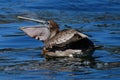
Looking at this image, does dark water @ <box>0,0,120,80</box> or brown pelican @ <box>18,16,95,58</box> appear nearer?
dark water @ <box>0,0,120,80</box>

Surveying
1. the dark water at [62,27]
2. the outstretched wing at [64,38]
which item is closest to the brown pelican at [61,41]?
the outstretched wing at [64,38]

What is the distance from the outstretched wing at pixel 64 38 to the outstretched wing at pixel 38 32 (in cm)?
29

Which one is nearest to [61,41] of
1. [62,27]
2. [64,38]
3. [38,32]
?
[64,38]

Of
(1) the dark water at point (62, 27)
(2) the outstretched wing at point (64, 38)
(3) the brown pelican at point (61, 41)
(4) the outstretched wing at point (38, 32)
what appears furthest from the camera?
(4) the outstretched wing at point (38, 32)

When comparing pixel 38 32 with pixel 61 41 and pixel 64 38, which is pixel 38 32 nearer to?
pixel 61 41

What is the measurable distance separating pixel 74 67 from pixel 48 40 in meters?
1.81

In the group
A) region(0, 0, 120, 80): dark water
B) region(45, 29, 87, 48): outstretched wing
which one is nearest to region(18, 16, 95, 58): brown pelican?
region(45, 29, 87, 48): outstretched wing

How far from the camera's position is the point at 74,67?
Result: 505 inches

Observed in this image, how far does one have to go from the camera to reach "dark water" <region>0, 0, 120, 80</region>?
12.2 meters

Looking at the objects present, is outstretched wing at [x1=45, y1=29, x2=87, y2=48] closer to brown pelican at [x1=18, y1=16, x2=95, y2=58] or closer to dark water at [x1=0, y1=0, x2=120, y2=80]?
brown pelican at [x1=18, y1=16, x2=95, y2=58]

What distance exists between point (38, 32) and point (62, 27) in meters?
3.46

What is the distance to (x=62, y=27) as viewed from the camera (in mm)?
17906

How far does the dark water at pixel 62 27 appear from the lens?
480 inches

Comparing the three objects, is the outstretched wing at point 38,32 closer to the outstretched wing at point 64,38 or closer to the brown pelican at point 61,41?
the brown pelican at point 61,41
